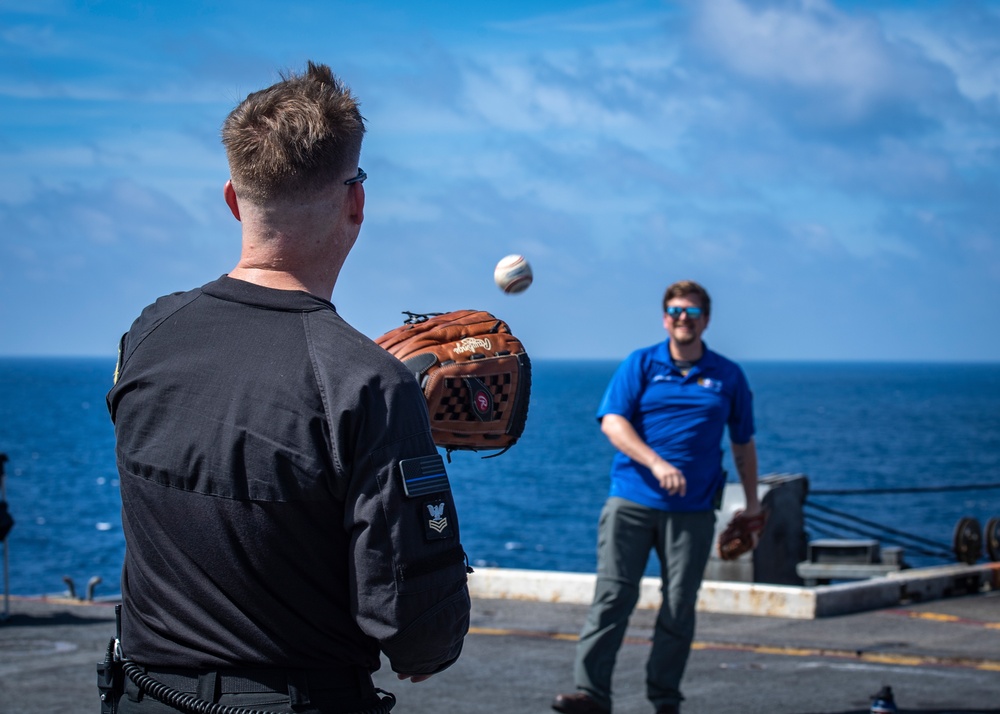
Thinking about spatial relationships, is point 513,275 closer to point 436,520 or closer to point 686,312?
point 436,520

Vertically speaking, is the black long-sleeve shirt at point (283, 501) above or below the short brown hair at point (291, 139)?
below

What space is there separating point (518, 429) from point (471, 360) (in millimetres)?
285

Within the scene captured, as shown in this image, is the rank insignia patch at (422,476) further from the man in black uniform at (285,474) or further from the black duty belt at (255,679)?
the black duty belt at (255,679)

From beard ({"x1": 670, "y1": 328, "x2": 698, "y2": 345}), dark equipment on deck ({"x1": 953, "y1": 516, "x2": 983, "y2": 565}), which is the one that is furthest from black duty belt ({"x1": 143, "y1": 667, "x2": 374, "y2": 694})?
dark equipment on deck ({"x1": 953, "y1": 516, "x2": 983, "y2": 565})

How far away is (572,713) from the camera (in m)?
7.02

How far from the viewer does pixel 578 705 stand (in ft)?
23.1

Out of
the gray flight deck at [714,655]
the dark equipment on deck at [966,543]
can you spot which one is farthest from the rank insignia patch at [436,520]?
the dark equipment on deck at [966,543]

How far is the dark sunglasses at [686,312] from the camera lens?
7.53 meters

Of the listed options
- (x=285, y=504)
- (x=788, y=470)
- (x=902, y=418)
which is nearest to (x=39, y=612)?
(x=285, y=504)

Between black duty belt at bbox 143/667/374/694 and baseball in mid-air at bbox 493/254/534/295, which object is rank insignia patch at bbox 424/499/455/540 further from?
baseball in mid-air at bbox 493/254/534/295

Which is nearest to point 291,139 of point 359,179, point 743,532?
point 359,179

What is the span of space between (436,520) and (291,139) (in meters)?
0.82

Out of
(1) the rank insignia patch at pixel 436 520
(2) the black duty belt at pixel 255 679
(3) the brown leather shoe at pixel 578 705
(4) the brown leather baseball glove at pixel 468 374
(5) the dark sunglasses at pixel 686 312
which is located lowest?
(3) the brown leather shoe at pixel 578 705

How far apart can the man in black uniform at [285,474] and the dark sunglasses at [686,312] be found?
16.5 feet
